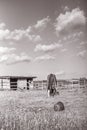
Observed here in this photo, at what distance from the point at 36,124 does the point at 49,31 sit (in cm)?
239

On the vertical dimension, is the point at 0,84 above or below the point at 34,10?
below

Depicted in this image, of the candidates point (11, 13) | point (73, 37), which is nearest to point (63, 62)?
point (73, 37)

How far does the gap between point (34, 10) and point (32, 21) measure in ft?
0.82

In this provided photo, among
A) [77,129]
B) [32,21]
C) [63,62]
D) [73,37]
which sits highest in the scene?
[32,21]

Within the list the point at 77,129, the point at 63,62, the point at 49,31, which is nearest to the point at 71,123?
the point at 77,129

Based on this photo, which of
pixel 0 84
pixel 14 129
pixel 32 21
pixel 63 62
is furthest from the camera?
pixel 0 84

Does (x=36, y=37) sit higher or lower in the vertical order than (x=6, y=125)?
higher

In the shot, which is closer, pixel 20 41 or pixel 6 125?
pixel 6 125

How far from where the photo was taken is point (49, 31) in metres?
5.04

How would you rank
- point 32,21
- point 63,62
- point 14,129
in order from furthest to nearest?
point 32,21, point 63,62, point 14,129

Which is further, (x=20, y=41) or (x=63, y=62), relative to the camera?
(x=20, y=41)

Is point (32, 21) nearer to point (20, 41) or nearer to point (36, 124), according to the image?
point (20, 41)

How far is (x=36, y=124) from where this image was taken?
3018 mm

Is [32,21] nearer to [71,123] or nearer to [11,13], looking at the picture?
[11,13]
